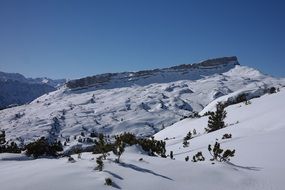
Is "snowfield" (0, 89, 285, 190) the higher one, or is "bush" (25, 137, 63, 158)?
"bush" (25, 137, 63, 158)

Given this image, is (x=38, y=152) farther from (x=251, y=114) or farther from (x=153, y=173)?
(x=251, y=114)

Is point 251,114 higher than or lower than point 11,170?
higher

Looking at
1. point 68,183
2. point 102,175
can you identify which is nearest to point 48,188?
point 68,183

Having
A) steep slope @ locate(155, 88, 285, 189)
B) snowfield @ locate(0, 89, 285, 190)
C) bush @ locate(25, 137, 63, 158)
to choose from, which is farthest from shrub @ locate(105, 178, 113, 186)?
bush @ locate(25, 137, 63, 158)

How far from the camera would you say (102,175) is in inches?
551

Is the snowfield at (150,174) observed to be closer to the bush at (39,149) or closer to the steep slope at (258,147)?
the steep slope at (258,147)

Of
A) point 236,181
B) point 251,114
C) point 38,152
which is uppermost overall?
point 251,114

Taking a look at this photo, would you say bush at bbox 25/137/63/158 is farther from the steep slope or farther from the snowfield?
the steep slope

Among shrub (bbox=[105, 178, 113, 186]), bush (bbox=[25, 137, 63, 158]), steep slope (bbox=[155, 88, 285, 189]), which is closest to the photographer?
shrub (bbox=[105, 178, 113, 186])

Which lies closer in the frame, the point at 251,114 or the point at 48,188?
the point at 48,188

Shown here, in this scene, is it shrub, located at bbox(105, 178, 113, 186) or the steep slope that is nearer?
shrub, located at bbox(105, 178, 113, 186)

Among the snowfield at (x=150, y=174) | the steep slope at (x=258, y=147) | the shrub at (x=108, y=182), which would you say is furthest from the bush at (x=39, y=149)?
the shrub at (x=108, y=182)

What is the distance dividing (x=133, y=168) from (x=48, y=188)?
4364 millimetres

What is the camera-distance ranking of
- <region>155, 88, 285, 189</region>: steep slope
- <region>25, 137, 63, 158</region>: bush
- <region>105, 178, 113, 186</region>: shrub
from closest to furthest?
<region>105, 178, 113, 186</region>: shrub < <region>155, 88, 285, 189</region>: steep slope < <region>25, 137, 63, 158</region>: bush
